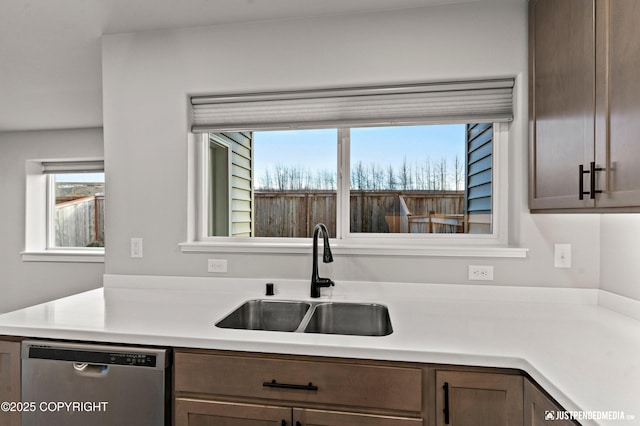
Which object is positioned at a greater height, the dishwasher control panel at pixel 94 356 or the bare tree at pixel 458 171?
the bare tree at pixel 458 171

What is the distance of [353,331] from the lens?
1762 millimetres

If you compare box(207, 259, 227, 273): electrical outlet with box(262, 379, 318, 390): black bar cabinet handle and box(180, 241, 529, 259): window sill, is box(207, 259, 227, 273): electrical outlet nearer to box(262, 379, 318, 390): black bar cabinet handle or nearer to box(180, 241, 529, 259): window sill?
box(180, 241, 529, 259): window sill

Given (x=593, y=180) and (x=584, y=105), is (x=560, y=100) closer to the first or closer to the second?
(x=584, y=105)

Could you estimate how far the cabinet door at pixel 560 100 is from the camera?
128 cm

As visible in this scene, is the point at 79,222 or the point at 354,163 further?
the point at 79,222

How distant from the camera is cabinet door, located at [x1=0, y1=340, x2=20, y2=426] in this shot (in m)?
1.40

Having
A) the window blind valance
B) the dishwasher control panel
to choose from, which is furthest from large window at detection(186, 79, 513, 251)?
the dishwasher control panel

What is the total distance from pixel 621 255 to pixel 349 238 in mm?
1253

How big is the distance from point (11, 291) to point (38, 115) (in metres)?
2.03

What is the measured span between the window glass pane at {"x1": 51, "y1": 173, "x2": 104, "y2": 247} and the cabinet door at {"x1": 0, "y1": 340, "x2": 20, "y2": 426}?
2961 millimetres

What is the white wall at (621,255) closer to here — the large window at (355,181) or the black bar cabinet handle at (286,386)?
the large window at (355,181)

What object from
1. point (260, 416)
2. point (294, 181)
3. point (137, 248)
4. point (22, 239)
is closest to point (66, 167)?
point (22, 239)

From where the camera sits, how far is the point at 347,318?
178 centimetres

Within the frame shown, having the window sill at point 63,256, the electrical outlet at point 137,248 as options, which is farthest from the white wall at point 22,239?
the electrical outlet at point 137,248
